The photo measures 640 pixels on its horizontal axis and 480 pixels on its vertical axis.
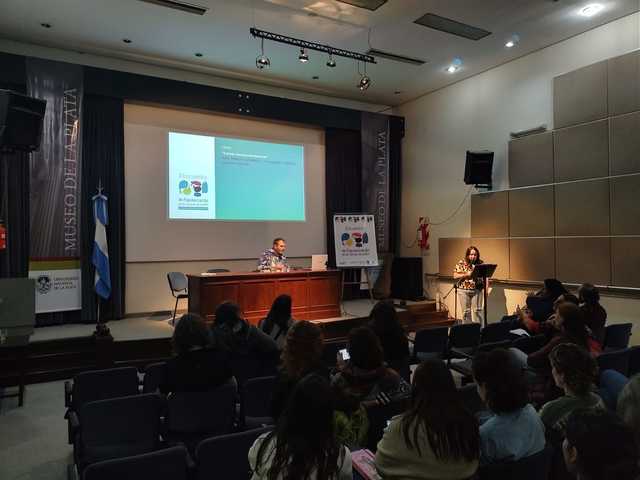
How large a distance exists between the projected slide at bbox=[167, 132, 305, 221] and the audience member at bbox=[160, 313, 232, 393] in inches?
193

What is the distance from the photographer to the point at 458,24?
19.4 ft

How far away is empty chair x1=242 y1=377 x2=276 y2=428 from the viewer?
2654 mm

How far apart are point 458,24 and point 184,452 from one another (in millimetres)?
6108

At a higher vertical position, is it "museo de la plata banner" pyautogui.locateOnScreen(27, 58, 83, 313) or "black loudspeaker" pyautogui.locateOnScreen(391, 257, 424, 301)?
"museo de la plata banner" pyautogui.locateOnScreen(27, 58, 83, 313)

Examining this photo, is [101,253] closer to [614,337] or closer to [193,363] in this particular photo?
[193,363]

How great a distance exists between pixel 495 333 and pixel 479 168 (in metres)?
3.57

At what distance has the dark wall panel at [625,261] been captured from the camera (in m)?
5.49

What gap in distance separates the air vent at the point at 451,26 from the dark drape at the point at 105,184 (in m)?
4.57

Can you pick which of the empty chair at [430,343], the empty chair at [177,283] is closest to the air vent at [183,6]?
the empty chair at [177,283]

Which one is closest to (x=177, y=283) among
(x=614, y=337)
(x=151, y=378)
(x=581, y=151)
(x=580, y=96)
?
(x=151, y=378)

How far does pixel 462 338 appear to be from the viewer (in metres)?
4.47

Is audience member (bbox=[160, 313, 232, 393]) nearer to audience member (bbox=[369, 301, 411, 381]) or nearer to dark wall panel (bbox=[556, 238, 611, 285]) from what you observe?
audience member (bbox=[369, 301, 411, 381])

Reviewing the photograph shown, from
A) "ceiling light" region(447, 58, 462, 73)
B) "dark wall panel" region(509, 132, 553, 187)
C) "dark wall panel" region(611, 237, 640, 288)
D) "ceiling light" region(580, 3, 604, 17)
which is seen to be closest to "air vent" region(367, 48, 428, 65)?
"ceiling light" region(447, 58, 462, 73)

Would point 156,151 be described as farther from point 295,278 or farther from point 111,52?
point 295,278
